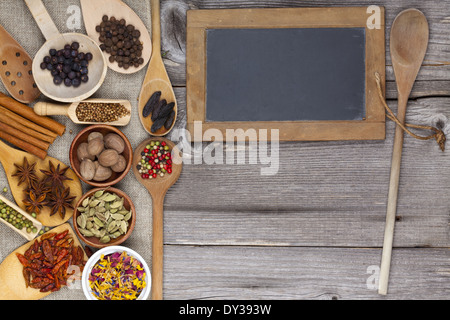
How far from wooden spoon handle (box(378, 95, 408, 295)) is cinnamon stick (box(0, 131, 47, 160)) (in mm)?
1564

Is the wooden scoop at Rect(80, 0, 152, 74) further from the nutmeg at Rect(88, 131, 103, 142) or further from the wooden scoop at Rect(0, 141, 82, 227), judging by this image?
the wooden scoop at Rect(0, 141, 82, 227)

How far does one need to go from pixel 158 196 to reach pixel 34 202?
54 cm

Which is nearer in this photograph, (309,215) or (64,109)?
(64,109)

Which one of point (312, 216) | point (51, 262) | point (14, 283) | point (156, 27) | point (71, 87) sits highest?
point (156, 27)

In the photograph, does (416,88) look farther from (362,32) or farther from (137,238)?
(137,238)

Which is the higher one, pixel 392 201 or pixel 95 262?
pixel 392 201

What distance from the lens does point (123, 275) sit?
1.70 metres

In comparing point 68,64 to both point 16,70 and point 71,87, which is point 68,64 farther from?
point 16,70

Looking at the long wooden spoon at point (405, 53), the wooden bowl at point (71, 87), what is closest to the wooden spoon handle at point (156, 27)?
the wooden bowl at point (71, 87)

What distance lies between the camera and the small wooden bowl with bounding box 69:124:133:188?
170 cm

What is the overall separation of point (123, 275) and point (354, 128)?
1200 mm

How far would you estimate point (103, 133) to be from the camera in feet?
5.75

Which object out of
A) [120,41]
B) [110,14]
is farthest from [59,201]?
[110,14]

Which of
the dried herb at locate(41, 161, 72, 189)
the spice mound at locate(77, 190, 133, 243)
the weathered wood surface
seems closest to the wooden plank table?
the weathered wood surface
